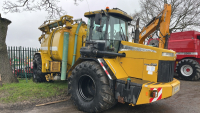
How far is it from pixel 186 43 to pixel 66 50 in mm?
7797

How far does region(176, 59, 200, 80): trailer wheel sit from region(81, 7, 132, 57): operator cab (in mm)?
6359

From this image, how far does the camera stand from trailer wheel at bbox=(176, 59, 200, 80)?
28.6 feet

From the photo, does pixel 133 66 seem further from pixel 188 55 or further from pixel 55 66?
pixel 188 55

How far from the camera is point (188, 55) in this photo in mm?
9430

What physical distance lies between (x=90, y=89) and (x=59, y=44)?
236 cm

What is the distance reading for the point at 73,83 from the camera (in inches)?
173

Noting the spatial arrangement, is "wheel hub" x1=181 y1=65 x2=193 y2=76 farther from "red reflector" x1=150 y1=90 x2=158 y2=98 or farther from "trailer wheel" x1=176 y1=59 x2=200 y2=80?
"red reflector" x1=150 y1=90 x2=158 y2=98

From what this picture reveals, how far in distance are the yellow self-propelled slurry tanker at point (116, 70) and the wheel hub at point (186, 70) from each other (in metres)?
6.08

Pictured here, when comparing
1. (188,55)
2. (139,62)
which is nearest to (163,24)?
(139,62)

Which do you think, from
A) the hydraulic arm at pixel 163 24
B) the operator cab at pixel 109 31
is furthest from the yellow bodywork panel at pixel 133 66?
the hydraulic arm at pixel 163 24

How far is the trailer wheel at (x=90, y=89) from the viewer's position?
368cm

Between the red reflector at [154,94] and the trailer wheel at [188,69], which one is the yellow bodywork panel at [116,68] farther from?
the trailer wheel at [188,69]

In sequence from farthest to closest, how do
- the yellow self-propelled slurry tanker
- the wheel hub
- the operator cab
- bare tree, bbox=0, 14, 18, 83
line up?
the wheel hub
bare tree, bbox=0, 14, 18, 83
the operator cab
the yellow self-propelled slurry tanker

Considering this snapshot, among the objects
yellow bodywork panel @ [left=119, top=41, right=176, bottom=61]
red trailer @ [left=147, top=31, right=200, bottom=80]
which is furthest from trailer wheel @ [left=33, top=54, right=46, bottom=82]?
red trailer @ [left=147, top=31, right=200, bottom=80]
